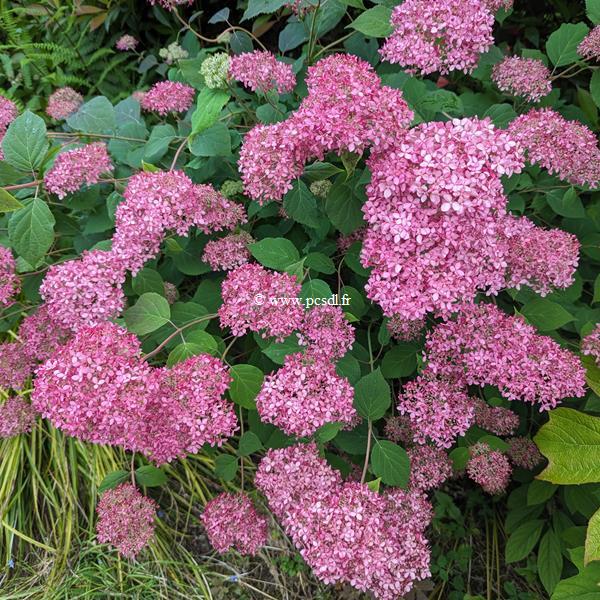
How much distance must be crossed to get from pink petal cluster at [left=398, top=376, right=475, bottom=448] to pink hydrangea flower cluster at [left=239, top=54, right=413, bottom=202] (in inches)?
25.2

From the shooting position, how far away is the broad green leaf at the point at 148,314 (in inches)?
53.8

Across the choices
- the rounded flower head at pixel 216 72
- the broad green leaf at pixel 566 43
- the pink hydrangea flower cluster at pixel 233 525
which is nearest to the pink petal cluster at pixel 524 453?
the pink hydrangea flower cluster at pixel 233 525

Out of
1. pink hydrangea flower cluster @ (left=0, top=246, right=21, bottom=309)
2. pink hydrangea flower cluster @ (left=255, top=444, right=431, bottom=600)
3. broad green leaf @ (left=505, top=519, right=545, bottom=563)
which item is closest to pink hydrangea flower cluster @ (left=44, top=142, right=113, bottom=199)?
pink hydrangea flower cluster @ (left=0, top=246, right=21, bottom=309)

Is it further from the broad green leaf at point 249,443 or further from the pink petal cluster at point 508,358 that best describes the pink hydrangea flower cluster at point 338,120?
the broad green leaf at point 249,443

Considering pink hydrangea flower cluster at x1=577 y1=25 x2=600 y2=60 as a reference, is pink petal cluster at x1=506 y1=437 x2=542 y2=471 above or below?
below

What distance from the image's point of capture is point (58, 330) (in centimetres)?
156

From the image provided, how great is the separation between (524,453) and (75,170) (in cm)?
160

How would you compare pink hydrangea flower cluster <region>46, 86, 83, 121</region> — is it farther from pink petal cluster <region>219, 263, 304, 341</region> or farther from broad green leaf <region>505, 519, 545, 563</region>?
broad green leaf <region>505, 519, 545, 563</region>

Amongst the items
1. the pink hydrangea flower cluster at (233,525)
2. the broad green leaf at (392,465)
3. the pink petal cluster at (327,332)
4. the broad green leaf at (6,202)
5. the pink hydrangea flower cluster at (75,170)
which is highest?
the broad green leaf at (6,202)

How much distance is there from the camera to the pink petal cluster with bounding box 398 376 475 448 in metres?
1.38

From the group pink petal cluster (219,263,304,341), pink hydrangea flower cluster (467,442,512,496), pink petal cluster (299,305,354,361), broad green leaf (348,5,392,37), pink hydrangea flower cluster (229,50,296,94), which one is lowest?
pink hydrangea flower cluster (467,442,512,496)

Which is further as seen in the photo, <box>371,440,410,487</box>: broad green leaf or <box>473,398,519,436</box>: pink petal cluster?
<box>473,398,519,436</box>: pink petal cluster

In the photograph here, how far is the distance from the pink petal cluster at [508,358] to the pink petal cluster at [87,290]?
2.80 feet

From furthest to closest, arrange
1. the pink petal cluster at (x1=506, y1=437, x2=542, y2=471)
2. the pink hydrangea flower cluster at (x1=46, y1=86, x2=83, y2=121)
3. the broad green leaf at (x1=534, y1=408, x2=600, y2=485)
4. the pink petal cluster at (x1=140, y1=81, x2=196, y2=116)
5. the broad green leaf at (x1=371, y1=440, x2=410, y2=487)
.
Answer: the pink hydrangea flower cluster at (x1=46, y1=86, x2=83, y2=121), the pink petal cluster at (x1=140, y1=81, x2=196, y2=116), the pink petal cluster at (x1=506, y1=437, x2=542, y2=471), the broad green leaf at (x1=371, y1=440, x2=410, y2=487), the broad green leaf at (x1=534, y1=408, x2=600, y2=485)
